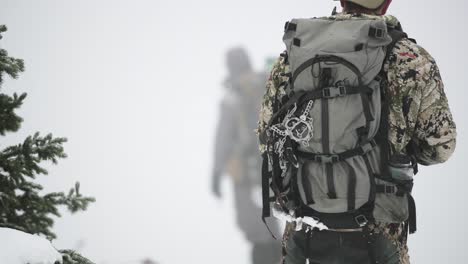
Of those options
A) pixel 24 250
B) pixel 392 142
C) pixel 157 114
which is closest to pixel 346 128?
pixel 392 142

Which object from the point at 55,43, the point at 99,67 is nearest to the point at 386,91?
the point at 99,67

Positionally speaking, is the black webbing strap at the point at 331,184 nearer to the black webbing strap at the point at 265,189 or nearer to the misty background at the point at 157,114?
the black webbing strap at the point at 265,189

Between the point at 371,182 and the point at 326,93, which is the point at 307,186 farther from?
the point at 326,93

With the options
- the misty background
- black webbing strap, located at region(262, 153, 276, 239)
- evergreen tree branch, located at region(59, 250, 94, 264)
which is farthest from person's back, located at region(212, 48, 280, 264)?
evergreen tree branch, located at region(59, 250, 94, 264)

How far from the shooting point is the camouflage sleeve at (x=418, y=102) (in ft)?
8.82

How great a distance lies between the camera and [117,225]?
11461 mm

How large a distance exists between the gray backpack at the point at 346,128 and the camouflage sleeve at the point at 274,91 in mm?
223

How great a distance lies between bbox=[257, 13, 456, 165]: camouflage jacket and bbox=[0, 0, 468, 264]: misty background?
15.9 ft

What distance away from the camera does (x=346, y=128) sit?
269 centimetres

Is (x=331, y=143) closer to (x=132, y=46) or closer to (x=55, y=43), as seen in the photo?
(x=132, y=46)

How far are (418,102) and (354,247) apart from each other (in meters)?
0.75

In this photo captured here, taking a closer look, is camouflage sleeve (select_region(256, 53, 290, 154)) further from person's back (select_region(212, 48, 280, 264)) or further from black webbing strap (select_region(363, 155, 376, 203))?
person's back (select_region(212, 48, 280, 264))

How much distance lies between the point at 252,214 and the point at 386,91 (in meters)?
4.53

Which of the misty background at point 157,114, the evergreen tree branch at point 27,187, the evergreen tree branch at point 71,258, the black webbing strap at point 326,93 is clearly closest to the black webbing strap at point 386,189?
the black webbing strap at point 326,93
